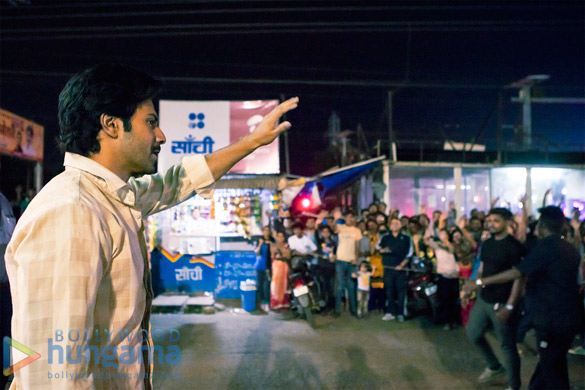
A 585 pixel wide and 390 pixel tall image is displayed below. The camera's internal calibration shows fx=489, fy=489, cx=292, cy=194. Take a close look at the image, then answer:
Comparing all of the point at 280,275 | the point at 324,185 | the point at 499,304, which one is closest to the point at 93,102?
the point at 499,304

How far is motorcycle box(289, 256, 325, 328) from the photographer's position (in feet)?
30.7

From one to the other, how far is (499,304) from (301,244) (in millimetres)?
5914

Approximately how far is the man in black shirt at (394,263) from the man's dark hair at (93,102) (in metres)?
9.01

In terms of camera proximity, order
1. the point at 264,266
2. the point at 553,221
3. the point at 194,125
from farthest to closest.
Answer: the point at 194,125 → the point at 264,266 → the point at 553,221

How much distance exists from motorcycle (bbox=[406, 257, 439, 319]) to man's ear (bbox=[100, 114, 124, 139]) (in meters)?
8.87

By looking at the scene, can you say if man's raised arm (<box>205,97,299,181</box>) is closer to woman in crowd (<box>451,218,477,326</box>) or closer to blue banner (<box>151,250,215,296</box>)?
woman in crowd (<box>451,218,477,326</box>)

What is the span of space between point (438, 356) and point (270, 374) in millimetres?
2608

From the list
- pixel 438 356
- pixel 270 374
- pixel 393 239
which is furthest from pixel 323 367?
pixel 393 239

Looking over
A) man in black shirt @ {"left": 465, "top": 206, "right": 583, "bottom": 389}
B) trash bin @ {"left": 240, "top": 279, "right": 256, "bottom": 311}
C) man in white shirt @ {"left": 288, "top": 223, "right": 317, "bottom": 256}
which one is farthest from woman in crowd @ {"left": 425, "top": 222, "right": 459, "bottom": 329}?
man in black shirt @ {"left": 465, "top": 206, "right": 583, "bottom": 389}

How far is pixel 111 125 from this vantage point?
1725mm

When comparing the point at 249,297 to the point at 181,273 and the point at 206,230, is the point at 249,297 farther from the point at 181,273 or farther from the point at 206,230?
the point at 206,230

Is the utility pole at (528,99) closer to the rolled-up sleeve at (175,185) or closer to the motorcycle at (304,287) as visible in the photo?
the motorcycle at (304,287)

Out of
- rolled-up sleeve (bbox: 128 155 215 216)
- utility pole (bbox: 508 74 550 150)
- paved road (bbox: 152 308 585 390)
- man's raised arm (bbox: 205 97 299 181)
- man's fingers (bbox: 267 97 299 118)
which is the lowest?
paved road (bbox: 152 308 585 390)

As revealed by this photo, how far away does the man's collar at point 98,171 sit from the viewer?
5.49ft
